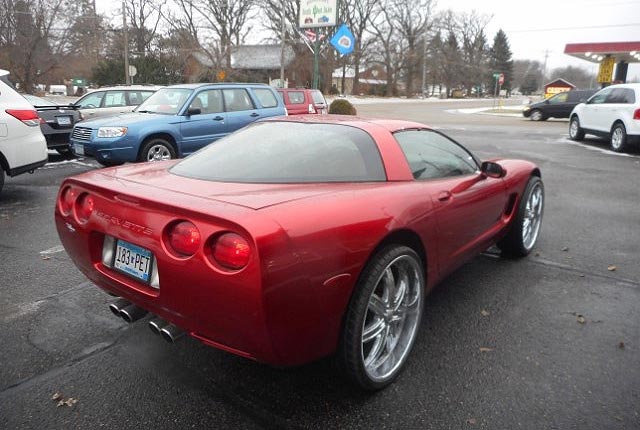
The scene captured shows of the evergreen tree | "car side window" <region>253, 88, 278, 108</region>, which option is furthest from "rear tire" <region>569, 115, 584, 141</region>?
the evergreen tree

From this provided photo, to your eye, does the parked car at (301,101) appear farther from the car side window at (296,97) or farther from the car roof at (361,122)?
the car roof at (361,122)

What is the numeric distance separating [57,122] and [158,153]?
2611mm

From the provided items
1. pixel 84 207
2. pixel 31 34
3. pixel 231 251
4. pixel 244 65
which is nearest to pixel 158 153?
pixel 84 207

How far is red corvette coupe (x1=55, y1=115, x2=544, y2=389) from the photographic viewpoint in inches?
77.6

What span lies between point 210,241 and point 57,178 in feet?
24.1

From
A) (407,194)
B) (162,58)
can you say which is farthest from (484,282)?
(162,58)

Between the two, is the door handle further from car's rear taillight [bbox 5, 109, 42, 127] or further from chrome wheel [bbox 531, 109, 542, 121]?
chrome wheel [bbox 531, 109, 542, 121]

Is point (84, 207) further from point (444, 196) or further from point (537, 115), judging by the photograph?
point (537, 115)

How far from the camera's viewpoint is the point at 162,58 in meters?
42.1

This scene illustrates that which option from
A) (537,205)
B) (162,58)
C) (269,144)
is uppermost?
(162,58)

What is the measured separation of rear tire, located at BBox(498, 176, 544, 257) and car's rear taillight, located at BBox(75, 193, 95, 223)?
127 inches

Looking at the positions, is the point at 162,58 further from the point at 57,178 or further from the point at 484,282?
the point at 484,282

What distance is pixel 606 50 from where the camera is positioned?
2700 cm

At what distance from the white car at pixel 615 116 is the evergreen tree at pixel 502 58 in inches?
3470
